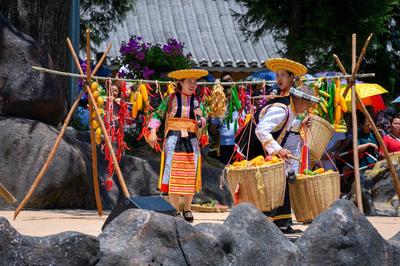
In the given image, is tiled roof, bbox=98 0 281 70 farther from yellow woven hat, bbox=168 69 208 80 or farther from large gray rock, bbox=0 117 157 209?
yellow woven hat, bbox=168 69 208 80

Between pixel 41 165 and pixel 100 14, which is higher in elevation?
pixel 100 14

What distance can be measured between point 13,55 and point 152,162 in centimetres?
320

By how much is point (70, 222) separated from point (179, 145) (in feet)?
5.13

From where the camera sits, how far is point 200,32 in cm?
2389

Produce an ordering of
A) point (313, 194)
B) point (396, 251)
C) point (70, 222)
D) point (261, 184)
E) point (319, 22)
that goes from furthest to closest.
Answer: point (319, 22)
point (70, 222)
point (313, 194)
point (261, 184)
point (396, 251)

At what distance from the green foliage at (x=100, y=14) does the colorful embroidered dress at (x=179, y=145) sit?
25.9ft

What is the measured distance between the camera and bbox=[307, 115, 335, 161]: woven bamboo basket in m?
9.91

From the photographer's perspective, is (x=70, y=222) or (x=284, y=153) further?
(x=70, y=222)

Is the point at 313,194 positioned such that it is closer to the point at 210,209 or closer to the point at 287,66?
the point at 287,66

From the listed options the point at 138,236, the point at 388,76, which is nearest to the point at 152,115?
the point at 138,236

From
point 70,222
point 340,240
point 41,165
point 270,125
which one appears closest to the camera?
point 340,240

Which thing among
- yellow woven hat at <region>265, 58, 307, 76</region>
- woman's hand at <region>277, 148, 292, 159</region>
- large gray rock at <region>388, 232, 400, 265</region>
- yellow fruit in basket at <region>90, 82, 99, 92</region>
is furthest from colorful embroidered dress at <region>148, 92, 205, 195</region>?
large gray rock at <region>388, 232, 400, 265</region>

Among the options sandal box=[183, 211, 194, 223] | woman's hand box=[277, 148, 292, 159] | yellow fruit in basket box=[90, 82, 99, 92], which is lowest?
sandal box=[183, 211, 194, 223]

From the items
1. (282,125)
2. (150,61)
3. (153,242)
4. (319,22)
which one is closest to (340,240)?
(153,242)
